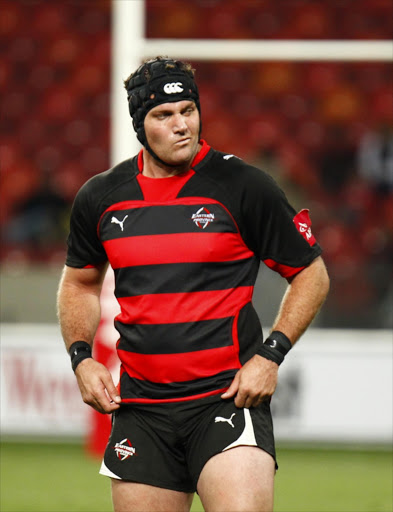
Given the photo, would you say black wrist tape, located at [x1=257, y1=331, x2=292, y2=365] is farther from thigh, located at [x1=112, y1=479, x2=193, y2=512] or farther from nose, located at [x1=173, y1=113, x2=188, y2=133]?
nose, located at [x1=173, y1=113, x2=188, y2=133]

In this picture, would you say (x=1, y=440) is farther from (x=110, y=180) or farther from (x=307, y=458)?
(x=110, y=180)

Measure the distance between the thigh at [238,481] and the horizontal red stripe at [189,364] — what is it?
238 mm

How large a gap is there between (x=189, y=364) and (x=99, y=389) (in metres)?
0.28

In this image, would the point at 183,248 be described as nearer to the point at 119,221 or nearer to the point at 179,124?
the point at 119,221

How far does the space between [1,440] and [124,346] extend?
14.6 feet

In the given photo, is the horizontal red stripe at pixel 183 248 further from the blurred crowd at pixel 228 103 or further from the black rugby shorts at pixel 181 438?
the blurred crowd at pixel 228 103

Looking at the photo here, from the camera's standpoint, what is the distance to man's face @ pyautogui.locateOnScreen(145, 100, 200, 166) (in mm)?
3076

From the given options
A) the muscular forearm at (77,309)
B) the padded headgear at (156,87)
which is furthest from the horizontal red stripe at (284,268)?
the muscular forearm at (77,309)

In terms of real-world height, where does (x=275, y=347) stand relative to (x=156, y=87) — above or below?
below

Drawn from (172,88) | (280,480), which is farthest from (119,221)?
(280,480)

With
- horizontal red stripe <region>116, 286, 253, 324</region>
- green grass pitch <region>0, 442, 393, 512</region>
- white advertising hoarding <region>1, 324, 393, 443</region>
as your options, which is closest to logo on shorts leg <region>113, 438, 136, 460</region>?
horizontal red stripe <region>116, 286, 253, 324</region>

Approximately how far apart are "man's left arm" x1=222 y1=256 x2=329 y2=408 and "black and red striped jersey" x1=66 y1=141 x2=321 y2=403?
43 millimetres

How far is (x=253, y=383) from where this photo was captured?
9.80 ft

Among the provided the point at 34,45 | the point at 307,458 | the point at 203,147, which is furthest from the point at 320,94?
the point at 203,147
